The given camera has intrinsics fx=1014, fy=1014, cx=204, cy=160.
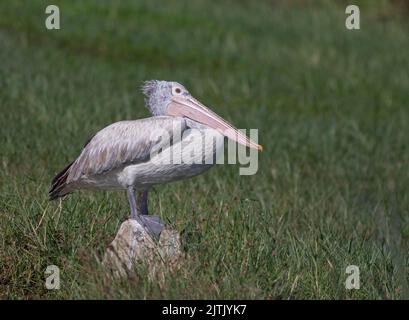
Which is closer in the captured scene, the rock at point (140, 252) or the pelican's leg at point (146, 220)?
the rock at point (140, 252)

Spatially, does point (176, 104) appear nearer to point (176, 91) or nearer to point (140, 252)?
point (176, 91)

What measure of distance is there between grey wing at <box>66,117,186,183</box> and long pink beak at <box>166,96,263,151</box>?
0.19m

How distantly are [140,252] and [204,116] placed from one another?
92 cm

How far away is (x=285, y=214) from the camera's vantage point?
8.77m

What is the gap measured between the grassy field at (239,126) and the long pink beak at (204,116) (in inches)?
28.1

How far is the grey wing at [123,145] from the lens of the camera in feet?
19.7

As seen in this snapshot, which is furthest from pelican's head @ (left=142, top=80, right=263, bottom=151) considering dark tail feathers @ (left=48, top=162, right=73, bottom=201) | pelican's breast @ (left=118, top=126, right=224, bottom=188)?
dark tail feathers @ (left=48, top=162, right=73, bottom=201)

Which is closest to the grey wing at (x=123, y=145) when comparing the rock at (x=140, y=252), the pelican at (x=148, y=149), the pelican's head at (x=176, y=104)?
the pelican at (x=148, y=149)

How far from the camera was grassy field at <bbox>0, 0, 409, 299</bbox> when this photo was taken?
627cm

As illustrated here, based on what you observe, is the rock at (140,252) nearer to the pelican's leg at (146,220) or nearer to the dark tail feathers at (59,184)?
the pelican's leg at (146,220)

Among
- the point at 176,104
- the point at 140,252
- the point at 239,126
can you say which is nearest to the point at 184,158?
the point at 176,104

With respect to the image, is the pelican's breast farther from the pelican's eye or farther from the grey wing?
the pelican's eye

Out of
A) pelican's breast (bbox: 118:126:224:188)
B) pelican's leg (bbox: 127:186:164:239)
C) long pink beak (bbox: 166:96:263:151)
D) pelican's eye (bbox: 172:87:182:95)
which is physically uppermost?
pelican's eye (bbox: 172:87:182:95)
